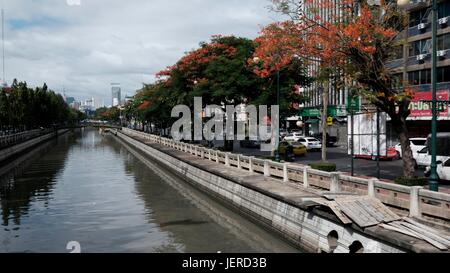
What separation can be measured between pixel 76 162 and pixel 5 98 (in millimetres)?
28177

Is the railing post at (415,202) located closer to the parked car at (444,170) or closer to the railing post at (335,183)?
the railing post at (335,183)

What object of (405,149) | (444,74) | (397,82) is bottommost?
(405,149)

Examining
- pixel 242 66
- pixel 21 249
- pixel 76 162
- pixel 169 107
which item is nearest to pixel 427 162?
pixel 242 66

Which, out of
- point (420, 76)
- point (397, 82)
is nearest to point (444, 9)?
point (420, 76)

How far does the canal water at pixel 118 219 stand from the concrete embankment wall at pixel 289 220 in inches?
20.7

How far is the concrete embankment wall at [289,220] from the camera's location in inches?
476

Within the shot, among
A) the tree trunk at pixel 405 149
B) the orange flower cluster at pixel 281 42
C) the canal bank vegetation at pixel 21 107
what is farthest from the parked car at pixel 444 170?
the canal bank vegetation at pixel 21 107

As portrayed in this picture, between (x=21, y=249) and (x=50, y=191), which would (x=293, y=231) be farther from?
(x=50, y=191)

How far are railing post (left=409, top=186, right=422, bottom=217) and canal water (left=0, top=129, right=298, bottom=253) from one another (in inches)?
203

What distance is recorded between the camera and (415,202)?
1183 cm

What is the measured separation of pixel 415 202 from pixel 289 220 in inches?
217

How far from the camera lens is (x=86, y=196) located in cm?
2825

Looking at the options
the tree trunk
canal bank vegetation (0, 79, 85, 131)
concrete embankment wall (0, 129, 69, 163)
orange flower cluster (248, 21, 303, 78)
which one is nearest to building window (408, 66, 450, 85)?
the tree trunk

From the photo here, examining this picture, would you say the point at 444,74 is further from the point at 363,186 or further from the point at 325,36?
the point at 363,186
